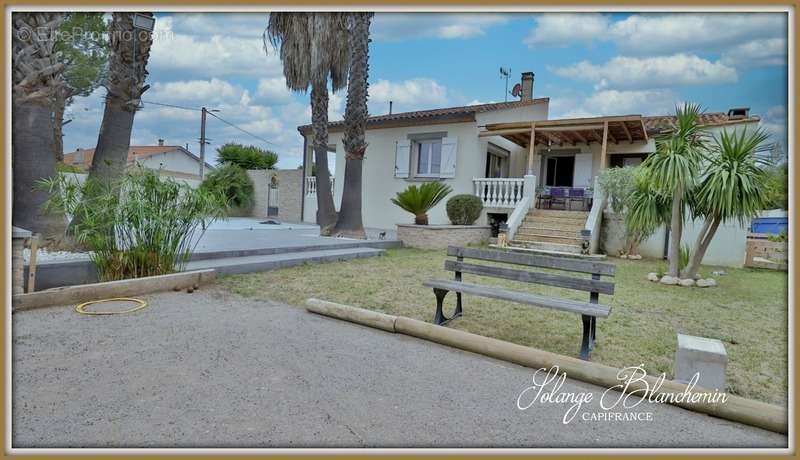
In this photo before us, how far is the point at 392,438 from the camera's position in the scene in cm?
221

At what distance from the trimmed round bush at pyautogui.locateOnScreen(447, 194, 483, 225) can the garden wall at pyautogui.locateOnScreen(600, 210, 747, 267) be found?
3.44 meters

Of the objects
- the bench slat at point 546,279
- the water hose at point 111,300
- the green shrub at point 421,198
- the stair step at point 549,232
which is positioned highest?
the green shrub at point 421,198

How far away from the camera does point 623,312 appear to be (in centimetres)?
509

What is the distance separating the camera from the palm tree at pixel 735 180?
21.2 feet

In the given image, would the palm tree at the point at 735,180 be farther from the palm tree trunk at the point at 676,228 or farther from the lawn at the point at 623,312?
the lawn at the point at 623,312

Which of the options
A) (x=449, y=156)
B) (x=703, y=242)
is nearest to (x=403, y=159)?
(x=449, y=156)

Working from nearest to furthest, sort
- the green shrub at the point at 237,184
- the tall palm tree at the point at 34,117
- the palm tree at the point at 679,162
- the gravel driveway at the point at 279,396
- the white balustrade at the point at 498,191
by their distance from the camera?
the gravel driveway at the point at 279,396 → the tall palm tree at the point at 34,117 → the palm tree at the point at 679,162 → the white balustrade at the point at 498,191 → the green shrub at the point at 237,184

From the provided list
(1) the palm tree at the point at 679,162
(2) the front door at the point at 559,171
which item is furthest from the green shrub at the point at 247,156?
(1) the palm tree at the point at 679,162

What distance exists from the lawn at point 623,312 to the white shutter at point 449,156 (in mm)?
6752

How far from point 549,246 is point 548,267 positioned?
7460mm

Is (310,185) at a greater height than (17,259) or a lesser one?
greater

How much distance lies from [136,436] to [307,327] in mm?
2022

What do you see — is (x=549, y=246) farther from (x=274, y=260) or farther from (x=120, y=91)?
(x=120, y=91)

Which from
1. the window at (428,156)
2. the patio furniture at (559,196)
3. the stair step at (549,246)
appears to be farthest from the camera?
the window at (428,156)
